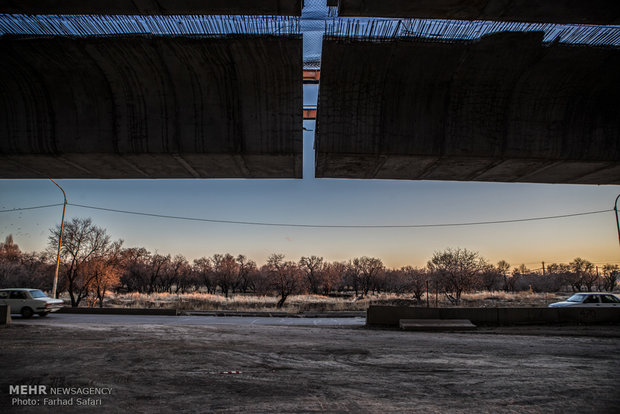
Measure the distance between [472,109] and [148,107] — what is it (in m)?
5.91

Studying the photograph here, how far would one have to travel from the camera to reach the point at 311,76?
6613mm

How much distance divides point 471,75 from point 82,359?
953 cm

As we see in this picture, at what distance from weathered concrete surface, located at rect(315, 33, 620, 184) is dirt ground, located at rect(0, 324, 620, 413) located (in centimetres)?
392

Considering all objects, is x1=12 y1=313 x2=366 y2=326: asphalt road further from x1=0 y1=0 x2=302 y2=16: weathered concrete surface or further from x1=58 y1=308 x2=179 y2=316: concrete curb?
x1=0 y1=0 x2=302 y2=16: weathered concrete surface

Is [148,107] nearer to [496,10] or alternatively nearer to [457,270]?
[496,10]

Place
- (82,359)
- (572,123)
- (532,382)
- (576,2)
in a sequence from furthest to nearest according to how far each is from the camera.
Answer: (82,359), (572,123), (532,382), (576,2)

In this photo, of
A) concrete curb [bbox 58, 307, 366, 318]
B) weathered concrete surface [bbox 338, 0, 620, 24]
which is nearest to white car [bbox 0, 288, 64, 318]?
concrete curb [bbox 58, 307, 366, 318]

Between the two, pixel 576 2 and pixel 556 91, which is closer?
pixel 576 2

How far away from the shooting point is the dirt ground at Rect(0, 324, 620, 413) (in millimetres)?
4730

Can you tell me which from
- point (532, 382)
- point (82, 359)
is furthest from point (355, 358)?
point (82, 359)

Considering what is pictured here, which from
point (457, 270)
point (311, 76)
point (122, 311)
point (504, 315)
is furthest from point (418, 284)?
point (311, 76)

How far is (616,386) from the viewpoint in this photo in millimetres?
5684

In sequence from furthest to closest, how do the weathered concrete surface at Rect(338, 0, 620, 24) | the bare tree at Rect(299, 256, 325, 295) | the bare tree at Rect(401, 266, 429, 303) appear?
1. the bare tree at Rect(299, 256, 325, 295)
2. the bare tree at Rect(401, 266, 429, 303)
3. the weathered concrete surface at Rect(338, 0, 620, 24)

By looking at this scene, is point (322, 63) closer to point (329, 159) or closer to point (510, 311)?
point (329, 159)
